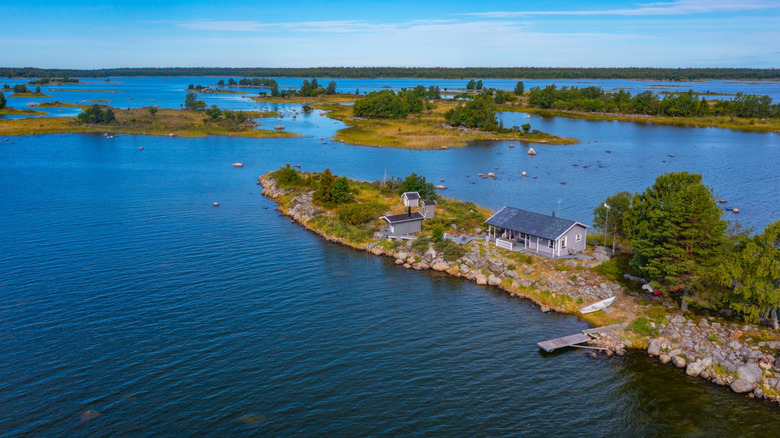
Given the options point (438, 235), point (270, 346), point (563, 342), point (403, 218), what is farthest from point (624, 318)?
point (270, 346)

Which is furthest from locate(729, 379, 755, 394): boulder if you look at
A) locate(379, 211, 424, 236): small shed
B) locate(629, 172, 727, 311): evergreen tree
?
locate(379, 211, 424, 236): small shed

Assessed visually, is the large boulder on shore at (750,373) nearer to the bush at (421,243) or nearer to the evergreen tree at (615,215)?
the evergreen tree at (615,215)

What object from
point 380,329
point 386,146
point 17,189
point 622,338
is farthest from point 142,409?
point 386,146

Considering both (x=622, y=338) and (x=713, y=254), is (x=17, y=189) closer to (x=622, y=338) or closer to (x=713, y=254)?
(x=622, y=338)

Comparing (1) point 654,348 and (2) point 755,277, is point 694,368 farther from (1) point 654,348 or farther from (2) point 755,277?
(2) point 755,277

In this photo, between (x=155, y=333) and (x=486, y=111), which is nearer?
(x=155, y=333)

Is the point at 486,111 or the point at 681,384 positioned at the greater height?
the point at 486,111
